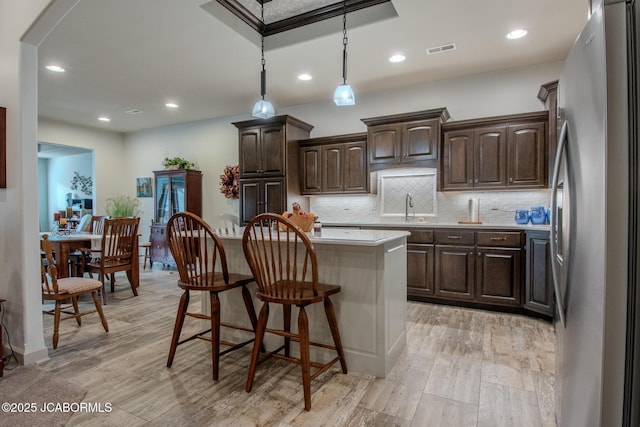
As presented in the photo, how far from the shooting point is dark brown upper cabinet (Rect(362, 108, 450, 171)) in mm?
4258

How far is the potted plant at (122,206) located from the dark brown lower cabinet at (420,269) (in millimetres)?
6075

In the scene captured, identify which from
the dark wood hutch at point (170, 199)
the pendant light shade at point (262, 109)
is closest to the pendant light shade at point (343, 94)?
the pendant light shade at point (262, 109)

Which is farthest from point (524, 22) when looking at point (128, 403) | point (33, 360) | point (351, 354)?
point (33, 360)

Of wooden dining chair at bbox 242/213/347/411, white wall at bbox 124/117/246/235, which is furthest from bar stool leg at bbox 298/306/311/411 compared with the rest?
white wall at bbox 124/117/246/235

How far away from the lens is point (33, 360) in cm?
250

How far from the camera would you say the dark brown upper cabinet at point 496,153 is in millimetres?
3793

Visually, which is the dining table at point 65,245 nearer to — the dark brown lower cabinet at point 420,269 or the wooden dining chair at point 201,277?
the wooden dining chair at point 201,277

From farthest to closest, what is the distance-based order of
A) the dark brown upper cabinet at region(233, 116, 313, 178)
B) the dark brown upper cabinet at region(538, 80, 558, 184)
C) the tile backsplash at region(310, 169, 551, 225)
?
the dark brown upper cabinet at region(233, 116, 313, 178) → the tile backsplash at region(310, 169, 551, 225) → the dark brown upper cabinet at region(538, 80, 558, 184)

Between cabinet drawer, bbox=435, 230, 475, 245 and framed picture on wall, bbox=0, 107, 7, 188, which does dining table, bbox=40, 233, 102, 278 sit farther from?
cabinet drawer, bbox=435, 230, 475, 245

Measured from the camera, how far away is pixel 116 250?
4219 millimetres

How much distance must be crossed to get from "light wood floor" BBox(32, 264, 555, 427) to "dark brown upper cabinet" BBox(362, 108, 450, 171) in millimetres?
2119

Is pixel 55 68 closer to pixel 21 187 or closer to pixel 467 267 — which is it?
pixel 21 187

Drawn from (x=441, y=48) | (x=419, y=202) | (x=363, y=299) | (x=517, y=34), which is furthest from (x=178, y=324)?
(x=517, y=34)

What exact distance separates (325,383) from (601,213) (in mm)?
1828
